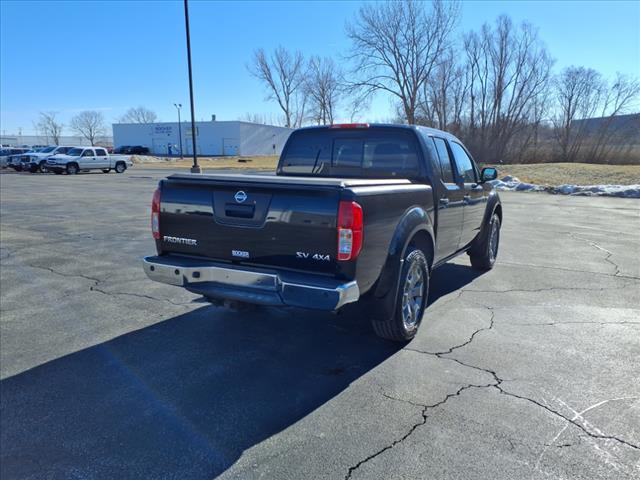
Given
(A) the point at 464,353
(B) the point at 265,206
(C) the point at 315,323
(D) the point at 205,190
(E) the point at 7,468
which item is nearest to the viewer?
(E) the point at 7,468

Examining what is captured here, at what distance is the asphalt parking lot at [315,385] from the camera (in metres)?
2.66

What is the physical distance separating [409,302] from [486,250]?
3.11m

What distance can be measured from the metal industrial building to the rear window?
251 feet

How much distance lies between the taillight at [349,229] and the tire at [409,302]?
78 centimetres

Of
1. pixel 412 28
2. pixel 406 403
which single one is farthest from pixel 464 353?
pixel 412 28

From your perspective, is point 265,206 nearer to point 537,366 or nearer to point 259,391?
point 259,391

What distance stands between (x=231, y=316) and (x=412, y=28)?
1867 inches

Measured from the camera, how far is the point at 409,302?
419cm

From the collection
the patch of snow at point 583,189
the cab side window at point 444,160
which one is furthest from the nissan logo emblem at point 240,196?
the patch of snow at point 583,189

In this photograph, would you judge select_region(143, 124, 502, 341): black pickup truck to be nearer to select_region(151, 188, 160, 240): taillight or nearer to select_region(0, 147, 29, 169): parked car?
select_region(151, 188, 160, 240): taillight

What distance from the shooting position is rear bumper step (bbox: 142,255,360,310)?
319 cm

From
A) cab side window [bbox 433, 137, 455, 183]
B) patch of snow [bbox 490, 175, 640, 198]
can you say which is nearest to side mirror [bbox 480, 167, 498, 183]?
cab side window [bbox 433, 137, 455, 183]

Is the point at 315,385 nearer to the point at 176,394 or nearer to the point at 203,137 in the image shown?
the point at 176,394

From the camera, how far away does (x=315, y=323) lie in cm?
479
